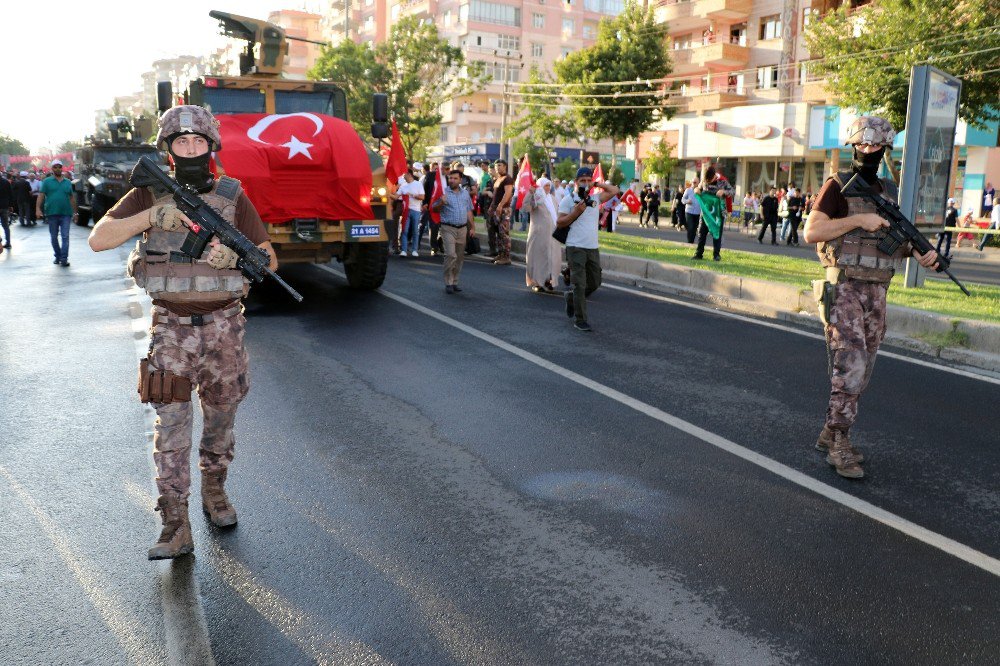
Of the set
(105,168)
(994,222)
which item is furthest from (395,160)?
(994,222)

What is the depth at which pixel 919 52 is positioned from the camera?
24.8 meters

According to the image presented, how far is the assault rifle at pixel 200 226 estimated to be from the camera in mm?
3998

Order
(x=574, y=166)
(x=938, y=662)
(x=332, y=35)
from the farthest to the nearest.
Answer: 1. (x=332, y=35)
2. (x=574, y=166)
3. (x=938, y=662)

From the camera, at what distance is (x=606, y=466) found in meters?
5.43

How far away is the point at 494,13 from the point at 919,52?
175 feet

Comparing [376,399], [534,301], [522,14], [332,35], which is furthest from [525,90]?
[376,399]

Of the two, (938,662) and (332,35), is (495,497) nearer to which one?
(938,662)

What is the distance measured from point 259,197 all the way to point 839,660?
8.82 m

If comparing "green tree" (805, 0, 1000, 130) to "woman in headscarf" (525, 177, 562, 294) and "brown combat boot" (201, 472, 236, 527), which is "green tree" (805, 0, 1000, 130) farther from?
"brown combat boot" (201, 472, 236, 527)

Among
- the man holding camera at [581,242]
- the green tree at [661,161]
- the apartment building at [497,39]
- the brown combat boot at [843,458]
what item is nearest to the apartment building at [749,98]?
the green tree at [661,161]

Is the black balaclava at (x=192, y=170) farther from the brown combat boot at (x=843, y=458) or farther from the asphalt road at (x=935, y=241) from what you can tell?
the asphalt road at (x=935, y=241)

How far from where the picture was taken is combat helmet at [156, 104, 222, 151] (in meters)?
4.06

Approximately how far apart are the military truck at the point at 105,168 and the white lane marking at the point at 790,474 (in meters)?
20.1

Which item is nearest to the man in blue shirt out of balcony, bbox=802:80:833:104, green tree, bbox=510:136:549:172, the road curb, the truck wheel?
the truck wheel
